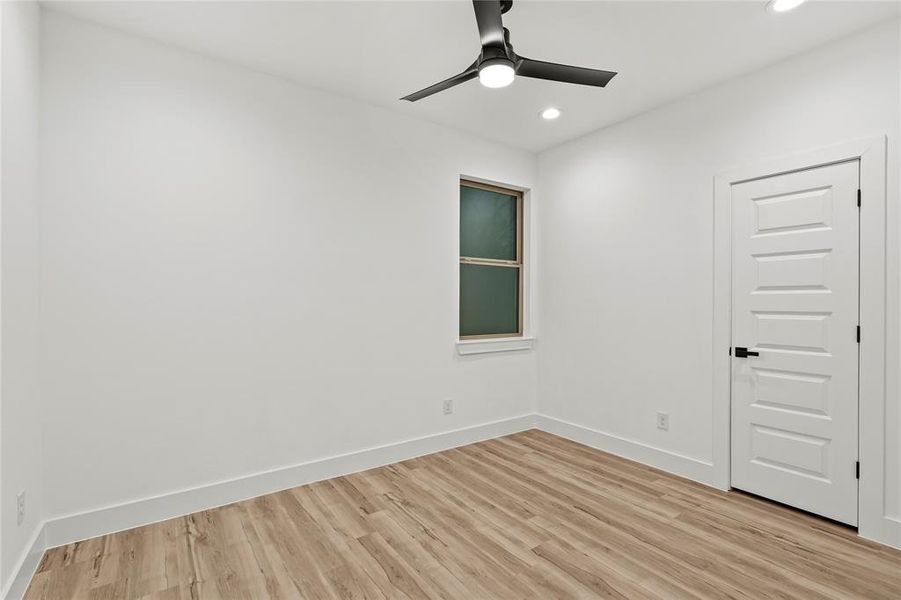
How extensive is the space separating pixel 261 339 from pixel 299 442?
2.54 ft

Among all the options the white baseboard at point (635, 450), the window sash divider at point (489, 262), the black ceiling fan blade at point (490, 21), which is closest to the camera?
the black ceiling fan blade at point (490, 21)

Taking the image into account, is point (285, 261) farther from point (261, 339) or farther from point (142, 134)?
point (142, 134)

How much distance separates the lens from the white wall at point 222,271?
2395 mm

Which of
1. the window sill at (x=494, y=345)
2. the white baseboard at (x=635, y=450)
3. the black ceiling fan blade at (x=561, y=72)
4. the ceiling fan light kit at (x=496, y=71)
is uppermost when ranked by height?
the black ceiling fan blade at (x=561, y=72)

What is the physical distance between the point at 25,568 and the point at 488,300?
3.47 m

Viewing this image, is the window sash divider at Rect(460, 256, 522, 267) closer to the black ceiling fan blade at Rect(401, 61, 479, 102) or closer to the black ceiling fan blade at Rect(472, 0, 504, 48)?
the black ceiling fan blade at Rect(401, 61, 479, 102)

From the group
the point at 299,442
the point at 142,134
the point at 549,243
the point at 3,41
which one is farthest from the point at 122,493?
the point at 549,243

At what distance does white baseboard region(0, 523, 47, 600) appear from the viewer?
1.84 m

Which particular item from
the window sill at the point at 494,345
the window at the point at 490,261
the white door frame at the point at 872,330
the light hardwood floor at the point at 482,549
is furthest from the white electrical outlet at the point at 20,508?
the white door frame at the point at 872,330

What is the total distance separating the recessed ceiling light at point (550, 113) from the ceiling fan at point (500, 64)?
4.05ft

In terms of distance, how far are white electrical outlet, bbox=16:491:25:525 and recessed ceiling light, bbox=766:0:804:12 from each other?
4.23 meters

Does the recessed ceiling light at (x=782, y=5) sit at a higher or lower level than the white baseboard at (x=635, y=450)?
higher

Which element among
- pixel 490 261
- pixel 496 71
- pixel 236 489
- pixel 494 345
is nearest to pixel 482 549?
pixel 236 489

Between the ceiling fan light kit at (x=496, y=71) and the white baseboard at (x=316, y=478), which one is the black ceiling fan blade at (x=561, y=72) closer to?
the ceiling fan light kit at (x=496, y=71)
